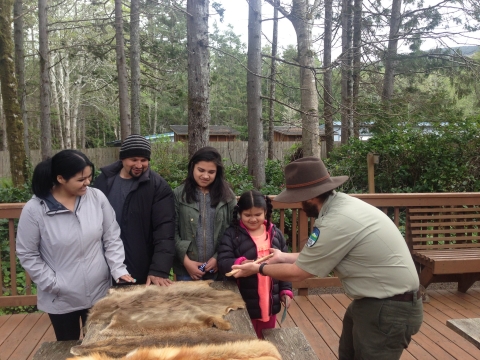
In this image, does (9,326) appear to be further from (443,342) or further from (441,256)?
(441,256)

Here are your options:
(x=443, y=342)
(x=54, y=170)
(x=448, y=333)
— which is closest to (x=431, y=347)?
(x=443, y=342)

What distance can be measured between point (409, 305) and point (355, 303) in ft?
0.85

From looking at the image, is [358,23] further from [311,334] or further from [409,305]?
[409,305]

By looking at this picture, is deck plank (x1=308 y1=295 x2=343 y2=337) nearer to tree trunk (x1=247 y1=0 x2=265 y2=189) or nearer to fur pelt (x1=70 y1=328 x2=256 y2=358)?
fur pelt (x1=70 y1=328 x2=256 y2=358)

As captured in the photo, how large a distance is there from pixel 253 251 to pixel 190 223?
1.43 ft

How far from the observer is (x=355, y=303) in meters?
2.14

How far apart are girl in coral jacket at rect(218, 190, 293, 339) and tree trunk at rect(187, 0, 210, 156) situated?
1.80 metres

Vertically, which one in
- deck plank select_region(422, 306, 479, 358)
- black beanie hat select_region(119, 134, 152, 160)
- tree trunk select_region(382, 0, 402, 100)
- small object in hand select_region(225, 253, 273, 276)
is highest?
tree trunk select_region(382, 0, 402, 100)

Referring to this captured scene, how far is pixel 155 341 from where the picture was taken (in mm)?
1682

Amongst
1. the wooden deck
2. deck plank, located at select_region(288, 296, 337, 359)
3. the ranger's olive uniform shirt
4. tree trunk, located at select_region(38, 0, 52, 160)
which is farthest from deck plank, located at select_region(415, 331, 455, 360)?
tree trunk, located at select_region(38, 0, 52, 160)

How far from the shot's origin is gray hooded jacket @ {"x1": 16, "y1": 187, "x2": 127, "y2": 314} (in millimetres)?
2244

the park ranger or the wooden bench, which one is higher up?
the park ranger

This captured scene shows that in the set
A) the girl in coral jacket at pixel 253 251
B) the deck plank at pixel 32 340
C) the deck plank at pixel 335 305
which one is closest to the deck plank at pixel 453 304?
the deck plank at pixel 335 305

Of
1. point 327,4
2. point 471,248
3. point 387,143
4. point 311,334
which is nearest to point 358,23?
point 327,4
